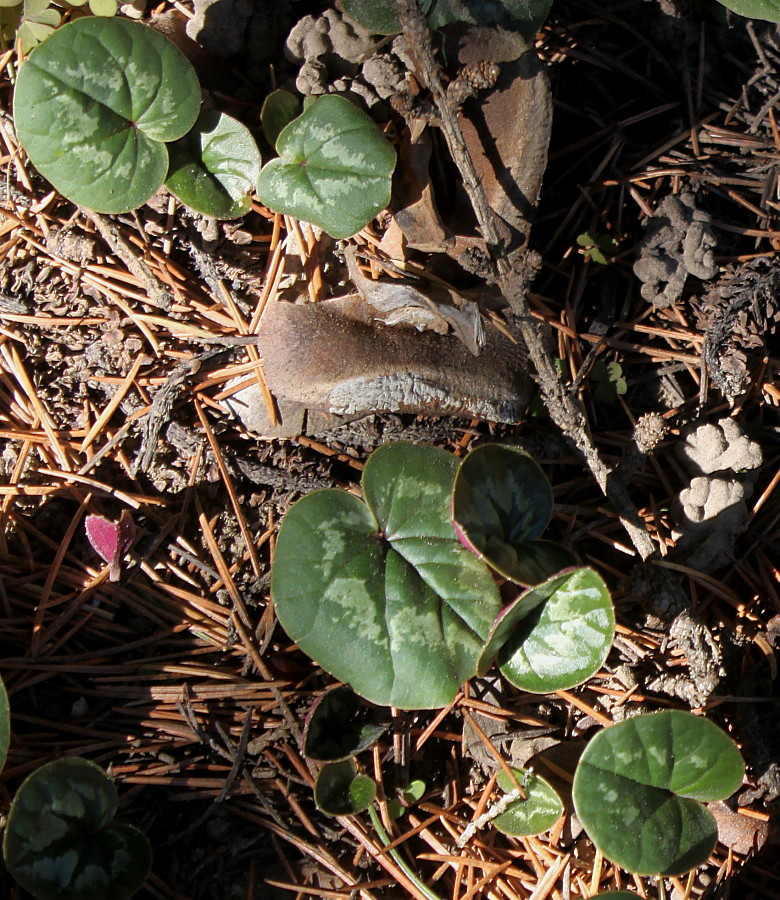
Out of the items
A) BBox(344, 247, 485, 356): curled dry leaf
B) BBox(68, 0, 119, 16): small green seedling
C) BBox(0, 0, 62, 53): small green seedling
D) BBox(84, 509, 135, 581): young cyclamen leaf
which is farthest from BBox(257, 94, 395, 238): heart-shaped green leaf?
BBox(84, 509, 135, 581): young cyclamen leaf

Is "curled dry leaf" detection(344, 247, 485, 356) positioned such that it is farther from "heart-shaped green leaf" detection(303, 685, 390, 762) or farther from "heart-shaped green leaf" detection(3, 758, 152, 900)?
"heart-shaped green leaf" detection(3, 758, 152, 900)

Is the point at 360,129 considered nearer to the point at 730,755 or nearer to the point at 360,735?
the point at 360,735

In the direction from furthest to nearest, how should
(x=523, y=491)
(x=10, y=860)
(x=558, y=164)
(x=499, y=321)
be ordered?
(x=558, y=164) < (x=499, y=321) < (x=523, y=491) < (x=10, y=860)

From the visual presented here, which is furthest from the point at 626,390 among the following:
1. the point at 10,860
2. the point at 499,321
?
the point at 10,860

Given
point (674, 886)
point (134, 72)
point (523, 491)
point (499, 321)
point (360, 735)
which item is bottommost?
point (674, 886)

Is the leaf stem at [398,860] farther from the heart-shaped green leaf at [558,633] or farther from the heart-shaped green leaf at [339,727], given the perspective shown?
the heart-shaped green leaf at [558,633]

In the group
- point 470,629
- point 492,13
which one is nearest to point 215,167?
point 492,13

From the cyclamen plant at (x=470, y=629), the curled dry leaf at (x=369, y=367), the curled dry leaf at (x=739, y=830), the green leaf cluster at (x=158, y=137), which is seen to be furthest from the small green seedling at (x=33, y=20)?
the curled dry leaf at (x=739, y=830)
